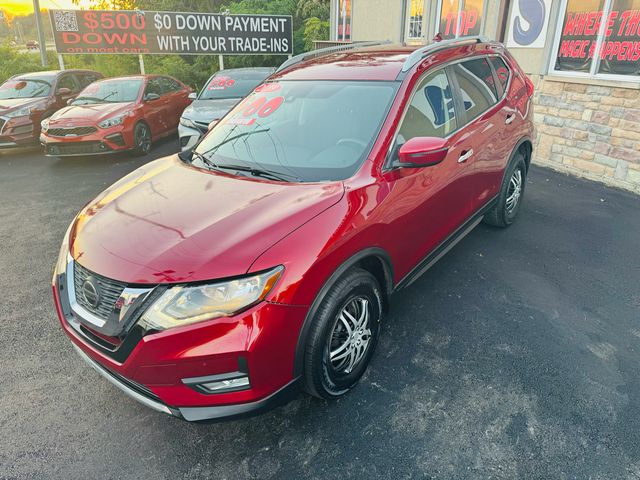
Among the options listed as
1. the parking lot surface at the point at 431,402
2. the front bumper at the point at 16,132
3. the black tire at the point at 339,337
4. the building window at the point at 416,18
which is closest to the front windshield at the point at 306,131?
the black tire at the point at 339,337

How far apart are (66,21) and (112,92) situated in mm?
7137

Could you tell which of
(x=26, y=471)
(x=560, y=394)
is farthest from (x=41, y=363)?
(x=560, y=394)

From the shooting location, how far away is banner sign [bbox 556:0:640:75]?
243 inches

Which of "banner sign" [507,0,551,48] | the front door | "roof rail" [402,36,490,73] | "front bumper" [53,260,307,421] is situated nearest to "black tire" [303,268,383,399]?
"front bumper" [53,260,307,421]

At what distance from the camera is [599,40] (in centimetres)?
661

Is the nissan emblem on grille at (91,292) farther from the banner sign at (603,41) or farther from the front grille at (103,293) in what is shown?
the banner sign at (603,41)

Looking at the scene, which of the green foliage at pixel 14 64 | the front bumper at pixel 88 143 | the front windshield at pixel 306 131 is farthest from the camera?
the green foliage at pixel 14 64

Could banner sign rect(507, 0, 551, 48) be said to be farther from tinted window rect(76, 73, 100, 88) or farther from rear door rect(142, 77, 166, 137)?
tinted window rect(76, 73, 100, 88)

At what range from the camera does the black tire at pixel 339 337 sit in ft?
7.57

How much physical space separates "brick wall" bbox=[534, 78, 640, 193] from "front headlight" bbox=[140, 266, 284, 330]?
20.6 feet

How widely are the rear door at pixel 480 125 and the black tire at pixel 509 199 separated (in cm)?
27

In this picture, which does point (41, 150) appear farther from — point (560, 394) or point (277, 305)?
point (560, 394)

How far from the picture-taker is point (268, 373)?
7.00 ft

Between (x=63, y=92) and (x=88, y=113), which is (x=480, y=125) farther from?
(x=63, y=92)
